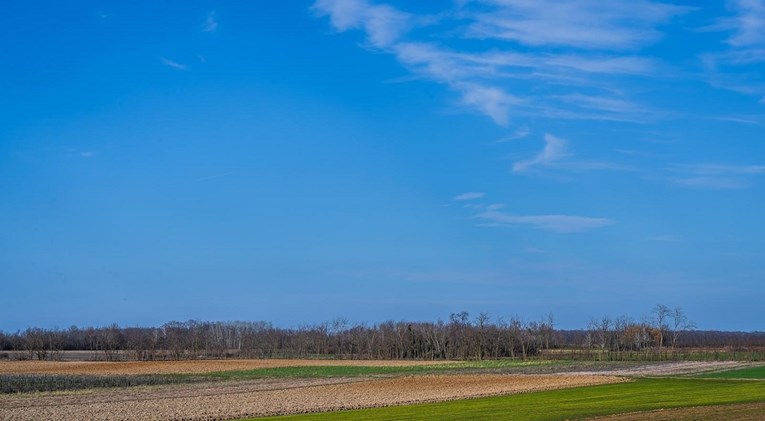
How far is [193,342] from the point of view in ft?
554

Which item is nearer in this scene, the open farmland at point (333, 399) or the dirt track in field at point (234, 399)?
the open farmland at point (333, 399)

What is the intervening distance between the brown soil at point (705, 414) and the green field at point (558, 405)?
1.55 m

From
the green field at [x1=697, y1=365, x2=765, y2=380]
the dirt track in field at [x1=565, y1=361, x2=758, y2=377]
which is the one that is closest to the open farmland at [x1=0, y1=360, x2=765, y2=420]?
the green field at [x1=697, y1=365, x2=765, y2=380]

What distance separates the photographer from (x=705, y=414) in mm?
29047

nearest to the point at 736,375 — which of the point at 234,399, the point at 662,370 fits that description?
the point at 662,370

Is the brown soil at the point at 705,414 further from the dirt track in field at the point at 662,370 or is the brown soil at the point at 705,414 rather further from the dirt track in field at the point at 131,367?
the dirt track in field at the point at 131,367

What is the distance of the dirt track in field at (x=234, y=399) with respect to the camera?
131 feet

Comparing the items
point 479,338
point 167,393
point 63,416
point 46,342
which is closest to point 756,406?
point 63,416

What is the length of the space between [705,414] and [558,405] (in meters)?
8.44

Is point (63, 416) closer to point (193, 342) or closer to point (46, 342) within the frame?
point (193, 342)

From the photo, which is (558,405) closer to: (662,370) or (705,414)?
(705,414)

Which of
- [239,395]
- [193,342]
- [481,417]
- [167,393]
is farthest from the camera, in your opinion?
[193,342]

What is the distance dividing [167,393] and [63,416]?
702 inches

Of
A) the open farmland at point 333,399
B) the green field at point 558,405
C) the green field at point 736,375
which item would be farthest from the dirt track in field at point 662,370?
the green field at point 558,405
